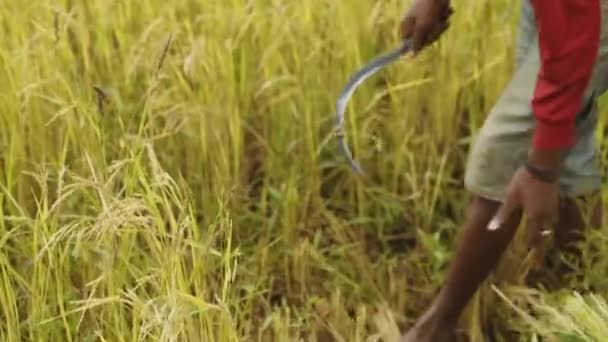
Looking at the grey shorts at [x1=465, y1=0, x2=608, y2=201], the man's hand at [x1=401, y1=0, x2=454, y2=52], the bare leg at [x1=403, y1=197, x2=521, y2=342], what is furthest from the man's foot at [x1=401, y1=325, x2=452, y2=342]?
the man's hand at [x1=401, y1=0, x2=454, y2=52]

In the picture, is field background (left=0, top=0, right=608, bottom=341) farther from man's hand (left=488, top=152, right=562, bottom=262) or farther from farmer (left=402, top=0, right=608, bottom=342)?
man's hand (left=488, top=152, right=562, bottom=262)

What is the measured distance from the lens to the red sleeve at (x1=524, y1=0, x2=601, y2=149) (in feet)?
4.79

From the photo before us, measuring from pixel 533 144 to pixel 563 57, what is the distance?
162 mm

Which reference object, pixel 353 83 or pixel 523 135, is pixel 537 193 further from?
pixel 353 83

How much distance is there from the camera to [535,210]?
5.30 ft

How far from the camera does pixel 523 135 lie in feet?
5.80

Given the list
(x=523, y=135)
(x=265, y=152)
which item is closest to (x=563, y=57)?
(x=523, y=135)

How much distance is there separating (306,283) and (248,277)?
0.11 metres

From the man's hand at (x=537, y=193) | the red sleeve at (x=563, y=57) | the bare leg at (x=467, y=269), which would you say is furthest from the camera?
the bare leg at (x=467, y=269)

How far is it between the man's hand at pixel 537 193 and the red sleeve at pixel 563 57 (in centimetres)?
5

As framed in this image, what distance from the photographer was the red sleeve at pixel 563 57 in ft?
4.79

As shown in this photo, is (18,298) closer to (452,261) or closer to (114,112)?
(114,112)

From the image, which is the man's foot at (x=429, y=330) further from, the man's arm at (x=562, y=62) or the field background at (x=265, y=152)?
the man's arm at (x=562, y=62)

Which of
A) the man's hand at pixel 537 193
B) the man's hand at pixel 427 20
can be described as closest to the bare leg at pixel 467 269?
the man's hand at pixel 537 193
